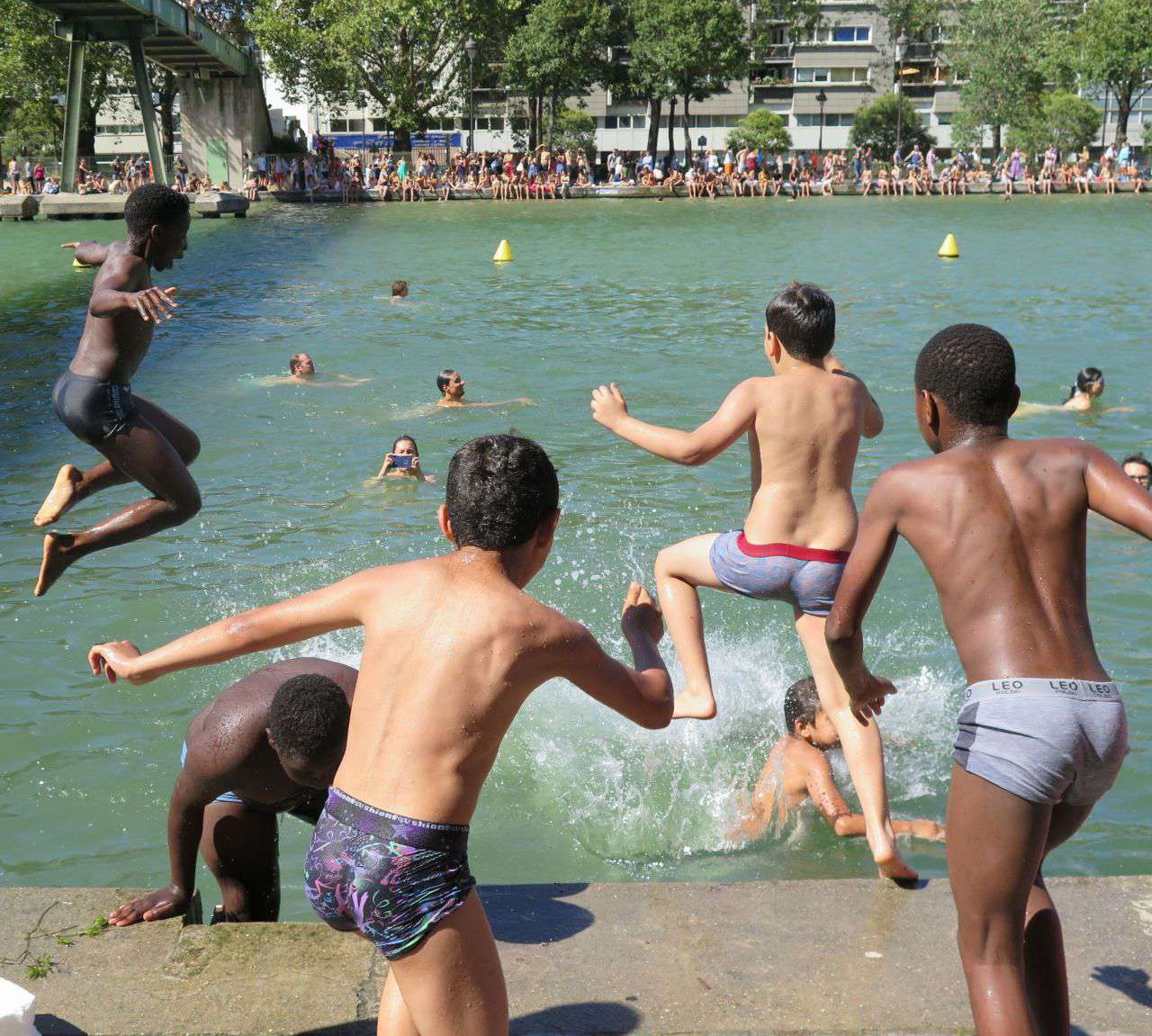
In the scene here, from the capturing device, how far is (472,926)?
10.3 ft

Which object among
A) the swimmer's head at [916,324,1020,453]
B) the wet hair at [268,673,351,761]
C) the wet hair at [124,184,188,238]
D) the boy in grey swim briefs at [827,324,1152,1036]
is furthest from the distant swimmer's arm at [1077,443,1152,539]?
the wet hair at [124,184,188,238]

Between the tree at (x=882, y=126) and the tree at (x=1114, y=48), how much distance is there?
31.6ft

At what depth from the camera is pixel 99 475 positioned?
723 cm

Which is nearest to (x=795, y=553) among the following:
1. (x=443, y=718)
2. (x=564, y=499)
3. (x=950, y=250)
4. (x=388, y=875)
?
(x=443, y=718)

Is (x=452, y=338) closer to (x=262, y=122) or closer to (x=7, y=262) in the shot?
(x=7, y=262)

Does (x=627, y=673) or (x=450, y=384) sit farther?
(x=450, y=384)

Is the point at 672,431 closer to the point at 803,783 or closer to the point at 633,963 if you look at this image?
the point at 633,963

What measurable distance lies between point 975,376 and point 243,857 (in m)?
3.03

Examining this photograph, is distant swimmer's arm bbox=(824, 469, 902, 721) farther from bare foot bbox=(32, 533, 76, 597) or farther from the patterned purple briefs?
bare foot bbox=(32, 533, 76, 597)

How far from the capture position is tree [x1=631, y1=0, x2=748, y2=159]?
64750mm

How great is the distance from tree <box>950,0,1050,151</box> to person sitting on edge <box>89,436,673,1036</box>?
221ft

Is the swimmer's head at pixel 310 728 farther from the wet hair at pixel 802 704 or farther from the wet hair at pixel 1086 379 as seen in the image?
the wet hair at pixel 1086 379

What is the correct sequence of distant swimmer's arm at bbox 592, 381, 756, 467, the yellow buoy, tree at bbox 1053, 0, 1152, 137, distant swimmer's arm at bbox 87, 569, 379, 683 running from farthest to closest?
Answer: tree at bbox 1053, 0, 1152, 137
the yellow buoy
distant swimmer's arm at bbox 592, 381, 756, 467
distant swimmer's arm at bbox 87, 569, 379, 683

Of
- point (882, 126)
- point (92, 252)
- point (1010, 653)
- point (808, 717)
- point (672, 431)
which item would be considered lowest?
point (808, 717)
